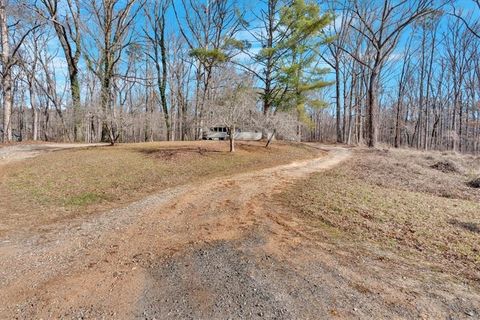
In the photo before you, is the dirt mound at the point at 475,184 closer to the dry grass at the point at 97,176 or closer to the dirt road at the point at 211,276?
the dry grass at the point at 97,176

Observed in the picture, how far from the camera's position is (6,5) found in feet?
62.0

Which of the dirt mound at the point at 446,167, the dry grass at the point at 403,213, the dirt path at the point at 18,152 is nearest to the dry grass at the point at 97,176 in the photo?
the dirt path at the point at 18,152

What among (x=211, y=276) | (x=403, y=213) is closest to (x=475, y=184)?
(x=403, y=213)

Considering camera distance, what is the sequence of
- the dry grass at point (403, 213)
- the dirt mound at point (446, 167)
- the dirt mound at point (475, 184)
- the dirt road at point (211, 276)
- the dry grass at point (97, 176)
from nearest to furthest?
the dirt road at point (211, 276) → the dry grass at point (403, 213) → the dry grass at point (97, 176) → the dirt mound at point (475, 184) → the dirt mound at point (446, 167)

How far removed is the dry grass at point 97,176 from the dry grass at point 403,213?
421cm

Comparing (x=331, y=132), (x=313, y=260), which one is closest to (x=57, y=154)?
(x=313, y=260)

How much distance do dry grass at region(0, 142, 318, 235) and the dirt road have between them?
1343mm

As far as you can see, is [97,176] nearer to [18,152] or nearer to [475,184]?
[18,152]

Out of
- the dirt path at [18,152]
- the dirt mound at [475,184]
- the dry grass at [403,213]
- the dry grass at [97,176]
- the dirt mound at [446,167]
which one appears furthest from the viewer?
the dirt path at [18,152]

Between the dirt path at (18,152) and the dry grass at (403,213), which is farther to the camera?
the dirt path at (18,152)

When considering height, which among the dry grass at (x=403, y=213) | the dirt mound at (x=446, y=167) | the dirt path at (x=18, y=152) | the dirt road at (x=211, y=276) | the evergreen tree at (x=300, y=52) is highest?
the evergreen tree at (x=300, y=52)

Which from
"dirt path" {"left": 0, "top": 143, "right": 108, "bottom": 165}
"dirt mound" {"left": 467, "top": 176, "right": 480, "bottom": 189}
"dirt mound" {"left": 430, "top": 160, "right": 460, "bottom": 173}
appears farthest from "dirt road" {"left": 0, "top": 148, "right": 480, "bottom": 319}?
"dirt mound" {"left": 430, "top": 160, "right": 460, "bottom": 173}

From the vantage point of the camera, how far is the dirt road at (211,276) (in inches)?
114

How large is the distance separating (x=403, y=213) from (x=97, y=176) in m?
8.84
